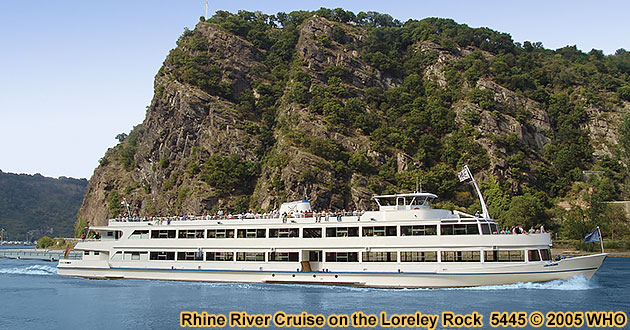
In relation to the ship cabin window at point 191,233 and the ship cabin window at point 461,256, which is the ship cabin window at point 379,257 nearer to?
the ship cabin window at point 461,256

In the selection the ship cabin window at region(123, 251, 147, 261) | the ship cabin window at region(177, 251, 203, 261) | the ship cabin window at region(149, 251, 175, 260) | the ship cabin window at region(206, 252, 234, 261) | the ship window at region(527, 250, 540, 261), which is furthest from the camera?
the ship cabin window at region(123, 251, 147, 261)

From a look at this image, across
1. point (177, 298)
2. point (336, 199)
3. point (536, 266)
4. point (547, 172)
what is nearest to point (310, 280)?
point (177, 298)

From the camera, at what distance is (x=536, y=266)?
118 feet

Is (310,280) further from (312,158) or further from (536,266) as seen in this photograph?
(312,158)

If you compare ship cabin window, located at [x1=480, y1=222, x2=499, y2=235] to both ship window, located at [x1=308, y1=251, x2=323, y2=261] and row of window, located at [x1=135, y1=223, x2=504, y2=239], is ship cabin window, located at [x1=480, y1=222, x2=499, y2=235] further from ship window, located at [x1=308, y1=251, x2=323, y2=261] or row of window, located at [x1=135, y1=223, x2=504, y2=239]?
ship window, located at [x1=308, y1=251, x2=323, y2=261]

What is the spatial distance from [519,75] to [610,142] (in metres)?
22.4

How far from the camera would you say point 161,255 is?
1795 inches

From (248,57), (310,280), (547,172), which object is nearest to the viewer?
(310,280)

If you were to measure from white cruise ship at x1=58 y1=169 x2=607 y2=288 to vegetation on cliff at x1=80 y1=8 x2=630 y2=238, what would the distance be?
4267 centimetres

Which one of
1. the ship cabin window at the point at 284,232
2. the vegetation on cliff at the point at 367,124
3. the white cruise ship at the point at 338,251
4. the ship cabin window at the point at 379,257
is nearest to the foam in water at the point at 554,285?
the white cruise ship at the point at 338,251

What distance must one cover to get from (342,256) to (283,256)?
15.6 ft

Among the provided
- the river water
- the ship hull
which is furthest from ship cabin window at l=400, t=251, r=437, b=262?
the river water

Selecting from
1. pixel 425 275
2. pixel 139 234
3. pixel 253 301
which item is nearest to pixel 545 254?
pixel 425 275

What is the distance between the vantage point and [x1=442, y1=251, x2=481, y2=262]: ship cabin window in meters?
37.0
